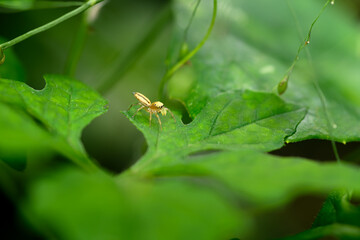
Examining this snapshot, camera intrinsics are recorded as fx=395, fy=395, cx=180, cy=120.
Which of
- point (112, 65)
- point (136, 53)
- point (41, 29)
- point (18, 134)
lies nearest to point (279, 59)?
point (136, 53)

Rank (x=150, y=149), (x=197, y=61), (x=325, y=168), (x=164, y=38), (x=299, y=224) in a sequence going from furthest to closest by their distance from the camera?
(x=164, y=38), (x=299, y=224), (x=197, y=61), (x=150, y=149), (x=325, y=168)

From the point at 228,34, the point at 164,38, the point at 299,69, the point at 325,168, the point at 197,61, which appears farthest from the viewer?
the point at 164,38

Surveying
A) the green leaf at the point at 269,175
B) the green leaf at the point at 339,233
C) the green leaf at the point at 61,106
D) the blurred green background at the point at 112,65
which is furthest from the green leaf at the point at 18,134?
the blurred green background at the point at 112,65

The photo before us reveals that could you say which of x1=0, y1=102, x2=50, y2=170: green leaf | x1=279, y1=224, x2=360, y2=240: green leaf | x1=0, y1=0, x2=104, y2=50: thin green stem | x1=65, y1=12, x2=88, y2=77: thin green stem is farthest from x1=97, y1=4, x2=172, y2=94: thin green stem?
x1=279, y1=224, x2=360, y2=240: green leaf

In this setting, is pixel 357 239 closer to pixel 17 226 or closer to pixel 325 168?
pixel 325 168

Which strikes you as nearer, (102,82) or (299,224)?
(102,82)

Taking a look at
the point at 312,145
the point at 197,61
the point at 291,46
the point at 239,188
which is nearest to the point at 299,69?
the point at 291,46
